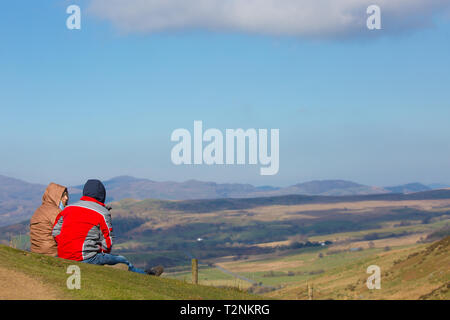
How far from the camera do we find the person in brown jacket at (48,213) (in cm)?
2092

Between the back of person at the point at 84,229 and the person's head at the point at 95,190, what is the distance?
0.36 feet

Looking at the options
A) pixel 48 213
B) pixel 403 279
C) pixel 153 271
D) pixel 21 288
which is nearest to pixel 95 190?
pixel 48 213

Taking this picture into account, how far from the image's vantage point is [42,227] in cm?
2108

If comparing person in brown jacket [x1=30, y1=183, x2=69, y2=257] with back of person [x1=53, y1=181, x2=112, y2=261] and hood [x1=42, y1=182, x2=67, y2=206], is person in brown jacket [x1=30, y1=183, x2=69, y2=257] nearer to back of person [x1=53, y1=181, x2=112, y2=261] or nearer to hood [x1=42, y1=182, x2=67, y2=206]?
hood [x1=42, y1=182, x2=67, y2=206]

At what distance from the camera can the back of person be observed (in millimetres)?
19719

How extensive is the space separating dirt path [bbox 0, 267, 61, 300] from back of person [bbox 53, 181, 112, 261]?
6.86 feet

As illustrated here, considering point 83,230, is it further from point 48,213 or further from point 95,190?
point 48,213

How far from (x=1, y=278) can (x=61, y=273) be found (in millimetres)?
2317

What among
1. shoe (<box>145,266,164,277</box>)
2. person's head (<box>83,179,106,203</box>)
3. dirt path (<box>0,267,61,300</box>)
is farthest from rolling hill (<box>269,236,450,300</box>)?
dirt path (<box>0,267,61,300</box>)

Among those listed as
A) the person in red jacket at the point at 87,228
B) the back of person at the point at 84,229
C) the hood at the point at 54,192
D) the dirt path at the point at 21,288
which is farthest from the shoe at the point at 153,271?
the dirt path at the point at 21,288

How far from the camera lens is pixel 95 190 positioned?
20.0 meters

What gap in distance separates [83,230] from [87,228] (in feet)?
0.53
